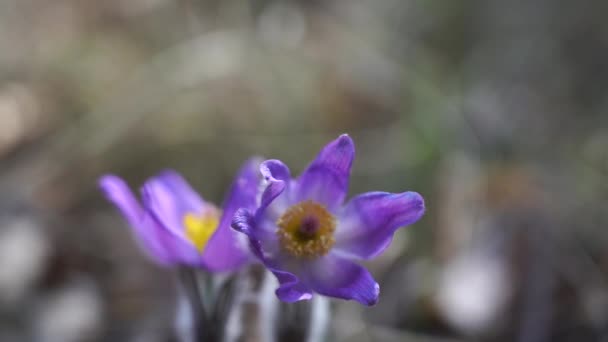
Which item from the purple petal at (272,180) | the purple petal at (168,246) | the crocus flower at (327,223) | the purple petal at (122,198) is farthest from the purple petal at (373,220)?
the purple petal at (122,198)

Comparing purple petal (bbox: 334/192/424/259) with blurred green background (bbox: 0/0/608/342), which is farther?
blurred green background (bbox: 0/0/608/342)

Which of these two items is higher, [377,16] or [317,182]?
[377,16]

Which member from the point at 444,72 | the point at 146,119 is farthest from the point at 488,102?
the point at 146,119

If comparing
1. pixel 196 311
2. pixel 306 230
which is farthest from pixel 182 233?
pixel 306 230

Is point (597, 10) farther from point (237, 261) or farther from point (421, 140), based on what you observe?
point (237, 261)

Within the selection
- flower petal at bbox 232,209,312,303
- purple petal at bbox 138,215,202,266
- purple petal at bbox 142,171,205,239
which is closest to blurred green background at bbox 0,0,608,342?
purple petal at bbox 142,171,205,239

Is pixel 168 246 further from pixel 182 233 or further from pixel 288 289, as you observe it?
pixel 288 289

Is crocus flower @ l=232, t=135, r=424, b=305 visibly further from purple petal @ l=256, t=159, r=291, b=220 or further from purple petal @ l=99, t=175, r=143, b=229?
purple petal @ l=99, t=175, r=143, b=229
